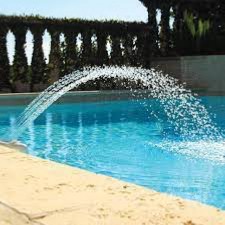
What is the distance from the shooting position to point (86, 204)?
344 cm

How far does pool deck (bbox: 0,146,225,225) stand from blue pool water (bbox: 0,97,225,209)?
174cm

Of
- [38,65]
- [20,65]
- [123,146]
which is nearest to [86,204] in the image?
[123,146]

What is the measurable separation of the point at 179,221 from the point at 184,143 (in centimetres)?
625

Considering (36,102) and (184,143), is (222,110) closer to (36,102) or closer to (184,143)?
(36,102)

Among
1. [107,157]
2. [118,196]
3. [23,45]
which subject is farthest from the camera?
[23,45]

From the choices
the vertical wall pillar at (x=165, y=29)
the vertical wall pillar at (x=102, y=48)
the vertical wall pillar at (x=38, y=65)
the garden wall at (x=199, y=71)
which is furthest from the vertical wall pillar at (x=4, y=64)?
the vertical wall pillar at (x=165, y=29)

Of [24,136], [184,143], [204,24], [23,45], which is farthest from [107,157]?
[204,24]

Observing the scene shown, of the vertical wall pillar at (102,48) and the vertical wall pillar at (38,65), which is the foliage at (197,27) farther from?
the vertical wall pillar at (38,65)

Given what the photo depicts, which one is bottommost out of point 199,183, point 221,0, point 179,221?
point 199,183

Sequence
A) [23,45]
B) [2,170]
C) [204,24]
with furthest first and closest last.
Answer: [204,24] < [23,45] < [2,170]

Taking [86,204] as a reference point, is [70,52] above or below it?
above

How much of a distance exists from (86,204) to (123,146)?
5592 millimetres

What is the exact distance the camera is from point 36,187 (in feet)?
13.1

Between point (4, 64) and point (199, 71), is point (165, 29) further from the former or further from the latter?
point (4, 64)
